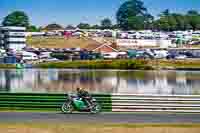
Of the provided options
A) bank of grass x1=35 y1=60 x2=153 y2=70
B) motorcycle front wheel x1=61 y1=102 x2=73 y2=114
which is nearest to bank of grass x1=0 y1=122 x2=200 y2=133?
motorcycle front wheel x1=61 y1=102 x2=73 y2=114

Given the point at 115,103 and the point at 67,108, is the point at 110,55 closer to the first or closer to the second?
the point at 115,103

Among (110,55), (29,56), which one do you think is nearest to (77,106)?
(29,56)

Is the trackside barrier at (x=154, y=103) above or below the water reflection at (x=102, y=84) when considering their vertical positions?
above

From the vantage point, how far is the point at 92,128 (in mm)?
19859

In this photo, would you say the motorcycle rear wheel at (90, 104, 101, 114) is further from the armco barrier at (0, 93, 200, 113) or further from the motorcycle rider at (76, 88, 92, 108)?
the armco barrier at (0, 93, 200, 113)

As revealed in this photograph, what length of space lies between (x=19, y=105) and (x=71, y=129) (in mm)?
Answer: 7965

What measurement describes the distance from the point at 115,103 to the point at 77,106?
2.05 m

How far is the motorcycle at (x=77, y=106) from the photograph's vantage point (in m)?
25.7

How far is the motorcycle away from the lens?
25.7m

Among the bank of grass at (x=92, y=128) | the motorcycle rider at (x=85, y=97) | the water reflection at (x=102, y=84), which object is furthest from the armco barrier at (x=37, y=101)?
the water reflection at (x=102, y=84)

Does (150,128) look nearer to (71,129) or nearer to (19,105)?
(71,129)

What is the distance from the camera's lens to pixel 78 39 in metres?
184

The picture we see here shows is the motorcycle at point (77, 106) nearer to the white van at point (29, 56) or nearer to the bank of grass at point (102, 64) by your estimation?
the bank of grass at point (102, 64)

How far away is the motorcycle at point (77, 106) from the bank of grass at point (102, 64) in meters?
106
